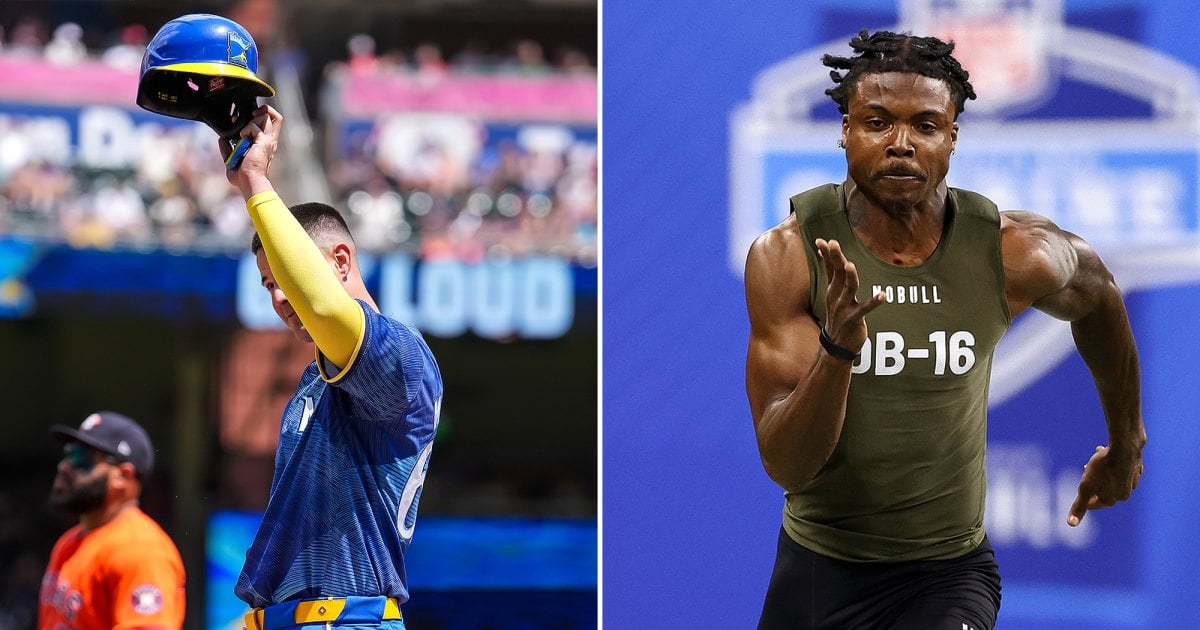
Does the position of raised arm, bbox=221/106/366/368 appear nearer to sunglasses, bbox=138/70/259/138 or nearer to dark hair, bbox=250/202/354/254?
sunglasses, bbox=138/70/259/138

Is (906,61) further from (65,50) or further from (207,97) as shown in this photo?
(65,50)

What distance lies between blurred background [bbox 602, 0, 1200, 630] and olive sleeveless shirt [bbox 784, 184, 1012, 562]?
0.78 metres

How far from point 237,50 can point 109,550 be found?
236cm

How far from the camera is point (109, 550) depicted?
15.0 ft

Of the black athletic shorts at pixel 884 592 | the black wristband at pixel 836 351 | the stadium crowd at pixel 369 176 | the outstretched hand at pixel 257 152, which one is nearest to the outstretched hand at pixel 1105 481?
the black athletic shorts at pixel 884 592

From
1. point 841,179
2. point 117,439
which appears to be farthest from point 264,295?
point 841,179

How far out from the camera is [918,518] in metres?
2.89

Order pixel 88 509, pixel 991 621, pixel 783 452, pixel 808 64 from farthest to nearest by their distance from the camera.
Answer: pixel 88 509
pixel 808 64
pixel 991 621
pixel 783 452

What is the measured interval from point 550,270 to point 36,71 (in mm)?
3563

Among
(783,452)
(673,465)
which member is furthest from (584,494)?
(783,452)

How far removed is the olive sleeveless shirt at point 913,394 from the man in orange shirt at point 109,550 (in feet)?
7.92

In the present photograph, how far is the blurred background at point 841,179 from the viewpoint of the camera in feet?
12.1

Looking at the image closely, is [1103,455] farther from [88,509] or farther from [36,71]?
[36,71]

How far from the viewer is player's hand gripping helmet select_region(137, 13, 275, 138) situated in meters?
2.77
